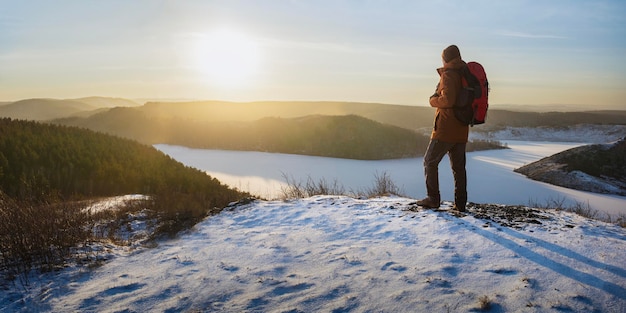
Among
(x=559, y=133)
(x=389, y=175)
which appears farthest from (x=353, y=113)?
(x=389, y=175)

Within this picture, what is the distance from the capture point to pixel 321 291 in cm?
307

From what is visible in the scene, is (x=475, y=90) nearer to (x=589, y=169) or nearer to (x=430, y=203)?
(x=430, y=203)

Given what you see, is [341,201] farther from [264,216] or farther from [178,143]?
[178,143]

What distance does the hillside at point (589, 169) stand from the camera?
13.2 m

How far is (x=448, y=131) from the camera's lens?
500 cm

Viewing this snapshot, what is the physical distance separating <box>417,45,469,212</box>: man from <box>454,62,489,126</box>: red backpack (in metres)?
0.07

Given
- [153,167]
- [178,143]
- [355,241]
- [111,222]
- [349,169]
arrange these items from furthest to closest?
[178,143] → [349,169] → [153,167] → [111,222] → [355,241]

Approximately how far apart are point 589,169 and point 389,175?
7.93m

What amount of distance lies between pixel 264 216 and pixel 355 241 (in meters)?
1.99

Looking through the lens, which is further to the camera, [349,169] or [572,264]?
[349,169]

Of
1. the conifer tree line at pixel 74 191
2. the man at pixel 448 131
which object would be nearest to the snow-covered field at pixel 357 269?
the man at pixel 448 131

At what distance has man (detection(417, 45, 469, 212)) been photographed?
4711 millimetres

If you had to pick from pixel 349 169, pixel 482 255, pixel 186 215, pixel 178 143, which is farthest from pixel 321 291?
pixel 178 143

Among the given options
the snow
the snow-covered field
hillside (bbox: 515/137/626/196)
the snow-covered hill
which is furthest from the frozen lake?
the snow
